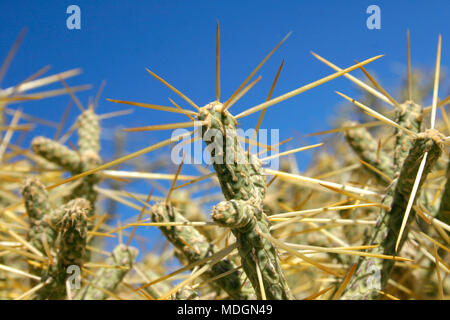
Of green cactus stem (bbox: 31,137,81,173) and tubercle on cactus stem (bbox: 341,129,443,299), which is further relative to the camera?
→ green cactus stem (bbox: 31,137,81,173)

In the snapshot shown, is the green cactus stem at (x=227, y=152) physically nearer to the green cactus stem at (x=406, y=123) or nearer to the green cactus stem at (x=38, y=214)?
the green cactus stem at (x=406, y=123)

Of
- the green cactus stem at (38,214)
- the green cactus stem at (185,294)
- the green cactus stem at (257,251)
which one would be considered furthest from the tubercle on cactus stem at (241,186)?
the green cactus stem at (38,214)

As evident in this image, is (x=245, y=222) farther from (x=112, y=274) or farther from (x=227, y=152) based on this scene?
(x=112, y=274)

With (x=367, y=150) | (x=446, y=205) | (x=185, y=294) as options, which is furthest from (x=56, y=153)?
(x=446, y=205)

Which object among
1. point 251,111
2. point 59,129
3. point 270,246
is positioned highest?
point 59,129

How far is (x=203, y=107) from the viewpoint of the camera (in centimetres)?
88

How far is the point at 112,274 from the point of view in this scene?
1484 mm

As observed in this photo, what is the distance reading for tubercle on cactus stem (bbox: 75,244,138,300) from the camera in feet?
4.62

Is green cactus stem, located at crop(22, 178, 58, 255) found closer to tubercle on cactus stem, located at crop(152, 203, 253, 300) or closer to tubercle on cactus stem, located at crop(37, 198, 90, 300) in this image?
tubercle on cactus stem, located at crop(37, 198, 90, 300)

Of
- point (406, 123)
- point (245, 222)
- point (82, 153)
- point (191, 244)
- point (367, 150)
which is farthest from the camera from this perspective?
point (82, 153)

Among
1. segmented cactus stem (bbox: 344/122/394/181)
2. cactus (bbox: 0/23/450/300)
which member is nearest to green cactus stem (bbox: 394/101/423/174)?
cactus (bbox: 0/23/450/300)
